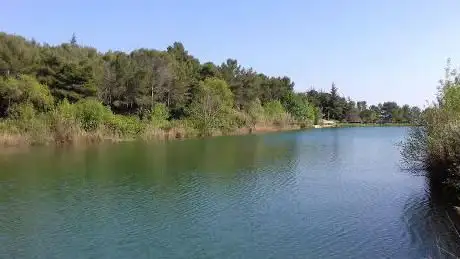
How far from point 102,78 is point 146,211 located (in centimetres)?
4445

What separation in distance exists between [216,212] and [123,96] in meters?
47.5

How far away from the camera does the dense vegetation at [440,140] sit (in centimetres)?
1451

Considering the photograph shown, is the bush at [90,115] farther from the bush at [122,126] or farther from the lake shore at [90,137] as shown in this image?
the bush at [122,126]

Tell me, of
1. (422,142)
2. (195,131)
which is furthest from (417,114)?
(195,131)

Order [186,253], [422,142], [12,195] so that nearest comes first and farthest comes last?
1. [186,253]
2. [12,195]
3. [422,142]

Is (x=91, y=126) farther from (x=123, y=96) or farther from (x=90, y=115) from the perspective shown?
(x=123, y=96)

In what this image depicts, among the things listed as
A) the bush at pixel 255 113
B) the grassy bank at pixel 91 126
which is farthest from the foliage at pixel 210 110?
the bush at pixel 255 113

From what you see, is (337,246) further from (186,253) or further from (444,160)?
(444,160)

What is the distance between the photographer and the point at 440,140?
604 inches

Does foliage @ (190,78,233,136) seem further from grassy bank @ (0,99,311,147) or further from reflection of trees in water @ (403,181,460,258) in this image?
reflection of trees in water @ (403,181,460,258)

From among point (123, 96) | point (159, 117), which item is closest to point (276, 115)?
point (123, 96)

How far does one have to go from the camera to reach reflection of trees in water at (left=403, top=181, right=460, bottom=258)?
10.5 meters

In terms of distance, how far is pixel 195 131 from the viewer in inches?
2045

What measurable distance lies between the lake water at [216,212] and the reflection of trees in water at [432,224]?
3 centimetres
